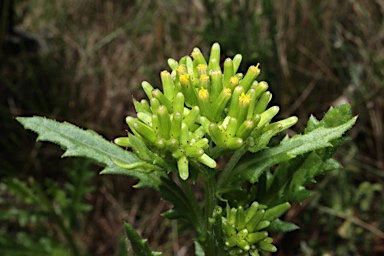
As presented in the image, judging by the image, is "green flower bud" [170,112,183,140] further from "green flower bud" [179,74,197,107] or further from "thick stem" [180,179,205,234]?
"thick stem" [180,179,205,234]

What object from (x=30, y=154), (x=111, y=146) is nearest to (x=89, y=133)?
(x=111, y=146)

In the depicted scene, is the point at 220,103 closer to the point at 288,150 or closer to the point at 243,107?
the point at 243,107

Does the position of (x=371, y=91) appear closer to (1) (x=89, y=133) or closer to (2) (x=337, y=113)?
(2) (x=337, y=113)

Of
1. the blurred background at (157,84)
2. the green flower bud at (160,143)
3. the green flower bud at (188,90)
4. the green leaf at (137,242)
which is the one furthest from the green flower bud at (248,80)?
the blurred background at (157,84)

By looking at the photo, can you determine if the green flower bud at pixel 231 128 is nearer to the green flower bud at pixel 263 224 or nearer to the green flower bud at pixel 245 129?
the green flower bud at pixel 245 129

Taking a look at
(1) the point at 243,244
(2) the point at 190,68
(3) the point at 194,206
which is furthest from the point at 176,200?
(2) the point at 190,68

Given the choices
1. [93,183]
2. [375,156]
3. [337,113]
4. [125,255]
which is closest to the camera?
[337,113]
